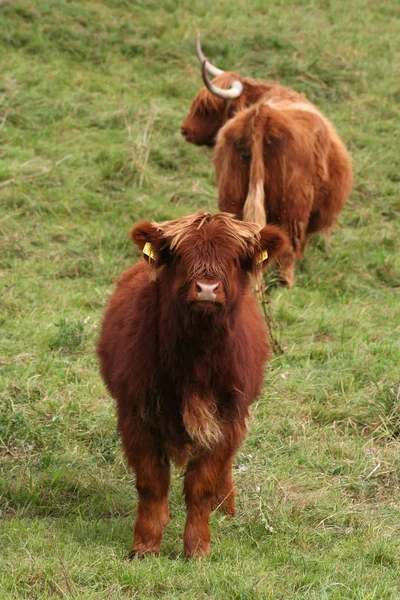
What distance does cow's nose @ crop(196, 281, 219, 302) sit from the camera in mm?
3812

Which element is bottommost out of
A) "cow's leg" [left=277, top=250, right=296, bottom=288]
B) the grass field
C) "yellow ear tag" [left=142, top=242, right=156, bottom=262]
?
"cow's leg" [left=277, top=250, right=296, bottom=288]

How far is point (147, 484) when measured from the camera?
424cm

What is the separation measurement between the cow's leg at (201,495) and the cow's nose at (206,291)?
77cm

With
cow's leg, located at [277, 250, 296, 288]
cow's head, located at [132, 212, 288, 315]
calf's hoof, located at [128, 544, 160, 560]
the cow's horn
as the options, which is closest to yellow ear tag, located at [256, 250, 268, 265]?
cow's head, located at [132, 212, 288, 315]

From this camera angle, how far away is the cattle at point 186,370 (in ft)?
13.2

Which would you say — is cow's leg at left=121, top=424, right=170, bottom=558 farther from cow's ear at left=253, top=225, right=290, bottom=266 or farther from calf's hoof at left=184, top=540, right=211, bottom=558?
cow's ear at left=253, top=225, right=290, bottom=266

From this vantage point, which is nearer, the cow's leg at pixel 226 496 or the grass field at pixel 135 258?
the grass field at pixel 135 258

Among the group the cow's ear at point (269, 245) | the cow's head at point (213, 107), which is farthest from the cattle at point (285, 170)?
the cow's ear at point (269, 245)

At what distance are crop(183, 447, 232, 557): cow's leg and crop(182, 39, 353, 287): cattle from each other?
3.94 m

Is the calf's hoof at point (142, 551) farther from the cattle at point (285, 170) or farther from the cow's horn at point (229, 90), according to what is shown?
the cow's horn at point (229, 90)

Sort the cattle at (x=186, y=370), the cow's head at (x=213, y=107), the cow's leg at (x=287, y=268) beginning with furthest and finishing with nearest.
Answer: the cow's head at (x=213, y=107), the cow's leg at (x=287, y=268), the cattle at (x=186, y=370)

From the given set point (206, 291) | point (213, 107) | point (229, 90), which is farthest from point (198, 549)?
point (213, 107)

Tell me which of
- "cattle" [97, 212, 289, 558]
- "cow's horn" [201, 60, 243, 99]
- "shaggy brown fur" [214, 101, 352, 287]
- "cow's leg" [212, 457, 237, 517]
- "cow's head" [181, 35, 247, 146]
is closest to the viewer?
"cattle" [97, 212, 289, 558]

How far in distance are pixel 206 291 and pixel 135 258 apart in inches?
188
